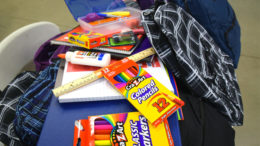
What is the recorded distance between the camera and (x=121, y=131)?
384 millimetres

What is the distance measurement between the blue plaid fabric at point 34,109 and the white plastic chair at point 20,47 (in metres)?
0.15

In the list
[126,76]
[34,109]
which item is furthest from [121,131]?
[34,109]

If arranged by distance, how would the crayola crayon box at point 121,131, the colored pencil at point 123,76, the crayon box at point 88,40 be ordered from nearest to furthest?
the crayola crayon box at point 121,131 < the colored pencil at point 123,76 < the crayon box at point 88,40

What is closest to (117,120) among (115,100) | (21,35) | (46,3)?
(115,100)

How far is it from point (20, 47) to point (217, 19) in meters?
0.71

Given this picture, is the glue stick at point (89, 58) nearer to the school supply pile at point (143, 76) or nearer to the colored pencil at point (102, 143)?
the school supply pile at point (143, 76)

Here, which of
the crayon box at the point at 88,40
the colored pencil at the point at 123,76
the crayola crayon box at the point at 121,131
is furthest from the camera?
the crayon box at the point at 88,40

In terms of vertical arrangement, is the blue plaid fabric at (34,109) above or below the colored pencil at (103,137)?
above

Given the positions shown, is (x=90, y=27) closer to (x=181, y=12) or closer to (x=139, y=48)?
(x=139, y=48)

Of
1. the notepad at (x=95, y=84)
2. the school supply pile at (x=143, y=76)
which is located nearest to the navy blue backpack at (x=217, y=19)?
A: the school supply pile at (x=143, y=76)

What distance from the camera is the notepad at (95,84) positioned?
1.49ft

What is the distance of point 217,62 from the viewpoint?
650 mm

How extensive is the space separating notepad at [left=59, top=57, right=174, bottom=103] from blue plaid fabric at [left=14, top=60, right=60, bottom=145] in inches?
3.8

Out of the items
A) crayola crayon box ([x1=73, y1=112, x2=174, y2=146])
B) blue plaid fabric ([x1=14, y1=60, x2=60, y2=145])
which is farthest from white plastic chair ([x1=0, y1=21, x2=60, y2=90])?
crayola crayon box ([x1=73, y1=112, x2=174, y2=146])
